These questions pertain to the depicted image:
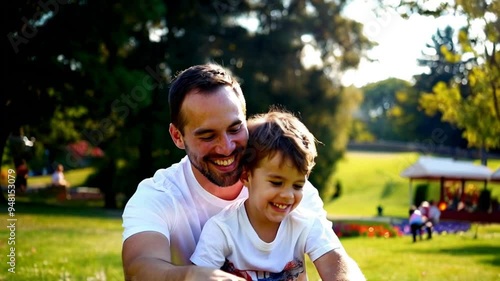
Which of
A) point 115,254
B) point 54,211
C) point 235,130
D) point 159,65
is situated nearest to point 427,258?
point 115,254

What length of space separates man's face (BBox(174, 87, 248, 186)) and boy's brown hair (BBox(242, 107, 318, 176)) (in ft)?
0.22

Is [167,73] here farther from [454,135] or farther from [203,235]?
[454,135]

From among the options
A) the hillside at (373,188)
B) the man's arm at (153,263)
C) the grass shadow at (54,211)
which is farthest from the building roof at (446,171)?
the man's arm at (153,263)

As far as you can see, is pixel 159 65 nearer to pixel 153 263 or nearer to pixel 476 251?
pixel 476 251

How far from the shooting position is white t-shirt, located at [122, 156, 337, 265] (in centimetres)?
373

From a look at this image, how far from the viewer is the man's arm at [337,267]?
3.73 m

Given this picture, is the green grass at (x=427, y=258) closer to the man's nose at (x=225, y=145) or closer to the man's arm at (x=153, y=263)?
the man's nose at (x=225, y=145)

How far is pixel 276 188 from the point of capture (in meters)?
3.65

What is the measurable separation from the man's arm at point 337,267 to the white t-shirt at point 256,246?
3 cm

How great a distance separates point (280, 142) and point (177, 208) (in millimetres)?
716

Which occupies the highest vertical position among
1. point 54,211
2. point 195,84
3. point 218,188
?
point 195,84

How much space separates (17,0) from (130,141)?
504 inches

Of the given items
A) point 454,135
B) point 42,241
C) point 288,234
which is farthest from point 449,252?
point 454,135

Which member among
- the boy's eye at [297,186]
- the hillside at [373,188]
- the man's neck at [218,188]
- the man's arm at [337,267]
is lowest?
the hillside at [373,188]
